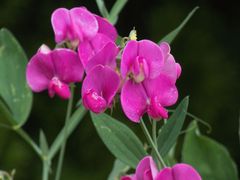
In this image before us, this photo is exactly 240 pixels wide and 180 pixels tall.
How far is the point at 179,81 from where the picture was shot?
2.08 m

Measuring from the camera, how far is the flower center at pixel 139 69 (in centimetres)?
66

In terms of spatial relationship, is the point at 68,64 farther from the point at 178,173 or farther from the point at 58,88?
the point at 178,173

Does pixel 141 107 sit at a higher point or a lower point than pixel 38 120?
higher

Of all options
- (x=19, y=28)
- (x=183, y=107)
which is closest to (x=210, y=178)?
(x=183, y=107)

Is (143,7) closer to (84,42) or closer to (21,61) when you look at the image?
(21,61)

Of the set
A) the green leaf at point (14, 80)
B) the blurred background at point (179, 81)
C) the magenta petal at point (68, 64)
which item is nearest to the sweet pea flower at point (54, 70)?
the magenta petal at point (68, 64)

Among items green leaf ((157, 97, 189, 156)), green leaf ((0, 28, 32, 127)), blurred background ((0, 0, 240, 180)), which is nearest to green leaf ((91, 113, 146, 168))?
green leaf ((157, 97, 189, 156))

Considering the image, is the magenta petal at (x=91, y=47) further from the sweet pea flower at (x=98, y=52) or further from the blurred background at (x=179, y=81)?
the blurred background at (x=179, y=81)

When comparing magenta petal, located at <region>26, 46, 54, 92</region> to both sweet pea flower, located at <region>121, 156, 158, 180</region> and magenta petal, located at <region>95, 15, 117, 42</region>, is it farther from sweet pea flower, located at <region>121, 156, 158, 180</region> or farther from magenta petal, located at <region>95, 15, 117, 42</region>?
sweet pea flower, located at <region>121, 156, 158, 180</region>

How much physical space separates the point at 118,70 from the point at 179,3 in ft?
4.71

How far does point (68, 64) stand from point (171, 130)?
0.12 metres

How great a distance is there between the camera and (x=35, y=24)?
7.11 ft

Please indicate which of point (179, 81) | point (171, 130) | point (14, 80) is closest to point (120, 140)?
point (171, 130)

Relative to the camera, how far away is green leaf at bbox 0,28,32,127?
1.01m
